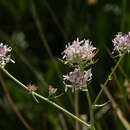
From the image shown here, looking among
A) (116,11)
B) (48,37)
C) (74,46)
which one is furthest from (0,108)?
(74,46)

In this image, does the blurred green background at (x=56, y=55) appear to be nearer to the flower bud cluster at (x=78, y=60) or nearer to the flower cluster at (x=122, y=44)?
the flower cluster at (x=122, y=44)

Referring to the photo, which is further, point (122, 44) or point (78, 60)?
point (122, 44)

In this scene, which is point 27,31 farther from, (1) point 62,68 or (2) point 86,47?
(2) point 86,47

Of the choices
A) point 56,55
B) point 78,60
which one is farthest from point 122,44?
point 56,55

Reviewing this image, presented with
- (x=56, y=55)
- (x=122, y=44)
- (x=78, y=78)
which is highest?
(x=56, y=55)

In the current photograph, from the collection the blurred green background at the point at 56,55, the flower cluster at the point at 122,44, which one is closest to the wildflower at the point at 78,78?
the flower cluster at the point at 122,44

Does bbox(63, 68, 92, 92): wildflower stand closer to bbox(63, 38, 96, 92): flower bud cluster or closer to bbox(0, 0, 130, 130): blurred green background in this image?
bbox(63, 38, 96, 92): flower bud cluster

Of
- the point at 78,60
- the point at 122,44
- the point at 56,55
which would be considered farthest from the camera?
the point at 56,55

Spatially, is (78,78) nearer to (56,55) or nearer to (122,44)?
(122,44)
